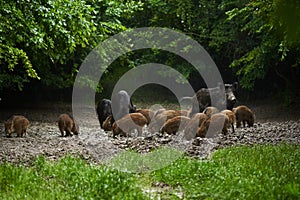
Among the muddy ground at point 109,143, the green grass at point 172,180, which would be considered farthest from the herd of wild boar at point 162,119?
the green grass at point 172,180

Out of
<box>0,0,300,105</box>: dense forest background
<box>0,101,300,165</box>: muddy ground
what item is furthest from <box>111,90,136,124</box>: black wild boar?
<box>0,0,300,105</box>: dense forest background

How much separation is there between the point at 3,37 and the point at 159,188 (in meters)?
4.22

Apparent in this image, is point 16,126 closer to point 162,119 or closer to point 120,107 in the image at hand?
point 120,107

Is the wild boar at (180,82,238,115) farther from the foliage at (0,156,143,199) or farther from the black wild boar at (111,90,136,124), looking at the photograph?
the foliage at (0,156,143,199)

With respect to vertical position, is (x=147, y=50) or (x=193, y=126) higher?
(x=147, y=50)

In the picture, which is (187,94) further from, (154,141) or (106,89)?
(154,141)

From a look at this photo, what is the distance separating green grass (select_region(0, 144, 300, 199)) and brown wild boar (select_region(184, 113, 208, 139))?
3372 millimetres

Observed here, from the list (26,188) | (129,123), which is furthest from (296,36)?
(129,123)

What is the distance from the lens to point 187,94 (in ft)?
89.8

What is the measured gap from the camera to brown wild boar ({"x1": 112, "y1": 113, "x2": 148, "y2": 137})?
40.8ft

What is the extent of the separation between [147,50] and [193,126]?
16.0 meters

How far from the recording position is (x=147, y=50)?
2688 centimetres

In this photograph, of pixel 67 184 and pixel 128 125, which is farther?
pixel 128 125

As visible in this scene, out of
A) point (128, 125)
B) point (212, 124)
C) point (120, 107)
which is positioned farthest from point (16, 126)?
point (212, 124)
